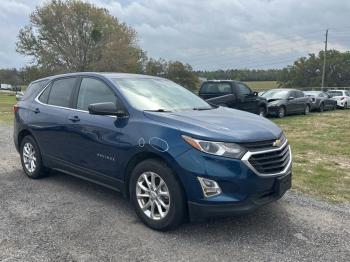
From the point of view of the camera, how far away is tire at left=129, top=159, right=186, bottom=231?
4117 millimetres

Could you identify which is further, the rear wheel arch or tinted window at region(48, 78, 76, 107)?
the rear wheel arch

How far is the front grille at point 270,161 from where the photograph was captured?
4.05m

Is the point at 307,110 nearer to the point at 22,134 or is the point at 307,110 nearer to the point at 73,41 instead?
the point at 22,134

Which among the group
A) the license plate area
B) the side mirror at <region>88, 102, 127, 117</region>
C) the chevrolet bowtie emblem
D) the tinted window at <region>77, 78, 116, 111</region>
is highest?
the tinted window at <region>77, 78, 116, 111</region>

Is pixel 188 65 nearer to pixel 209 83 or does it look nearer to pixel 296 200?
pixel 209 83

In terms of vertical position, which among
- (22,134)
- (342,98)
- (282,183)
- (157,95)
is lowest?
(342,98)

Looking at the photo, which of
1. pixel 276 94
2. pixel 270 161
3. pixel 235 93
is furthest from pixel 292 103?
pixel 270 161

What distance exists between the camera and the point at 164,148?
4.16m

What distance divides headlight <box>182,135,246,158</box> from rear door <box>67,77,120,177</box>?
44.5 inches

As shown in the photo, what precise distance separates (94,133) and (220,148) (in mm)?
1762

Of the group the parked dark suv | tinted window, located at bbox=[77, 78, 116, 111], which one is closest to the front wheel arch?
tinted window, located at bbox=[77, 78, 116, 111]

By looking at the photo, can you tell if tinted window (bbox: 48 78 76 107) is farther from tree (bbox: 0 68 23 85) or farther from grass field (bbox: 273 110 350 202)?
tree (bbox: 0 68 23 85)

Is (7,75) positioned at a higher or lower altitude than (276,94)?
higher

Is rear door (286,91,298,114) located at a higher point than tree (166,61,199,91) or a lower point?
lower
